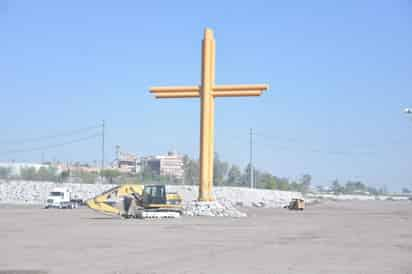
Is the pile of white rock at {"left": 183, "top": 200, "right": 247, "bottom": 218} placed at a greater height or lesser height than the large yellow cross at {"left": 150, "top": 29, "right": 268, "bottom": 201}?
lesser

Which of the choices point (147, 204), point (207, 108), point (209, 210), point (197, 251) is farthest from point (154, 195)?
point (197, 251)

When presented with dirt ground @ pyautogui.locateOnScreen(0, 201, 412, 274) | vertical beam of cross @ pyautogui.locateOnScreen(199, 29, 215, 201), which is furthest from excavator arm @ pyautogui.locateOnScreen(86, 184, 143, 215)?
dirt ground @ pyautogui.locateOnScreen(0, 201, 412, 274)

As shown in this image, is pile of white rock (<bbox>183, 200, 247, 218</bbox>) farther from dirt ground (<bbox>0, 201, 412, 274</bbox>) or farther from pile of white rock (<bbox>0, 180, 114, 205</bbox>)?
pile of white rock (<bbox>0, 180, 114, 205</bbox>)

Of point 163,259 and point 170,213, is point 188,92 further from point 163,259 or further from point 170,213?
point 163,259

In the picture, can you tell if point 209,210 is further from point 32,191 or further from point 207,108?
point 32,191

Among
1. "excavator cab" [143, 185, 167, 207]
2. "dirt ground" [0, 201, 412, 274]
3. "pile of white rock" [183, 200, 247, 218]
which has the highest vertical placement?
"excavator cab" [143, 185, 167, 207]

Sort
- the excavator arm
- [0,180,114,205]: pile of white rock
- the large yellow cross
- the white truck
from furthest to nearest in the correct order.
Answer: [0,180,114,205]: pile of white rock < the white truck < the large yellow cross < the excavator arm

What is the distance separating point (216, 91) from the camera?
44062 millimetres

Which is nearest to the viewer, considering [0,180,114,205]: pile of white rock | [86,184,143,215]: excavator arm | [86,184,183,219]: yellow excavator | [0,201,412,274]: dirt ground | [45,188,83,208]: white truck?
[0,201,412,274]: dirt ground

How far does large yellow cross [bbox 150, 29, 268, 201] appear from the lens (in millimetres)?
43969

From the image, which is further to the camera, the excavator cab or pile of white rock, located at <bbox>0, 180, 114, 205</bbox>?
pile of white rock, located at <bbox>0, 180, 114, 205</bbox>

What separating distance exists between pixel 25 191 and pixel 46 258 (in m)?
68.1

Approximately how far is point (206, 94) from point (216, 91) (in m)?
0.69

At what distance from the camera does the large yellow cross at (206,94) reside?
44.0 meters
